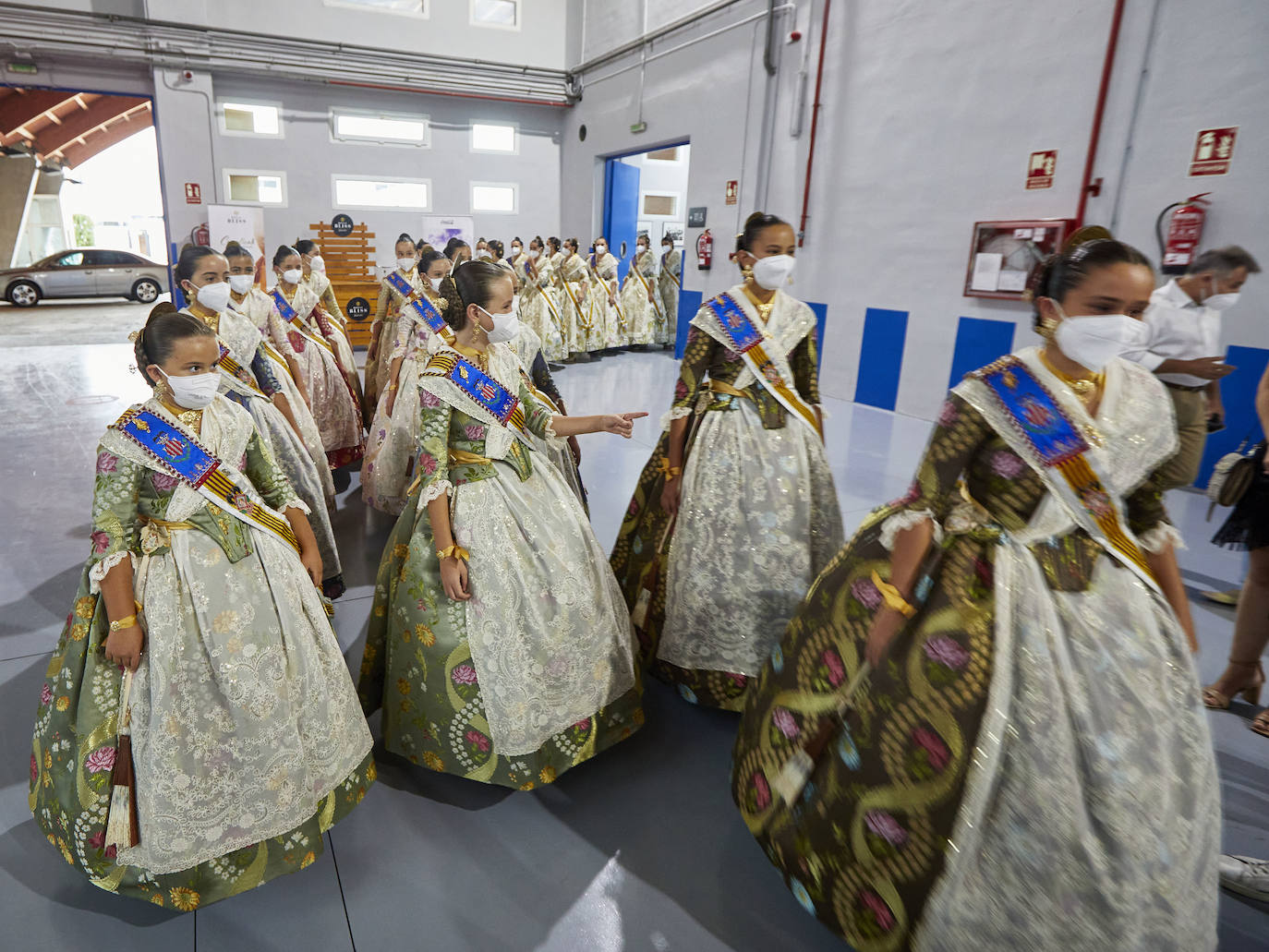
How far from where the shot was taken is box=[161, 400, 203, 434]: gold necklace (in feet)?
5.54

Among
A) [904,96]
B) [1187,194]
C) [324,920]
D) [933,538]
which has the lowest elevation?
[324,920]

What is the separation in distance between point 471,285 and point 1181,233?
4.81 meters

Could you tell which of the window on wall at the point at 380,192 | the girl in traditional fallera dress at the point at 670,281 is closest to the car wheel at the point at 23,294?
the window on wall at the point at 380,192

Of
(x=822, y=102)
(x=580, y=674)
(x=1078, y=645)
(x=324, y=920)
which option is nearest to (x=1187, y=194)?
(x=822, y=102)

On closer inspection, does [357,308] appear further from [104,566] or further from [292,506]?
[104,566]

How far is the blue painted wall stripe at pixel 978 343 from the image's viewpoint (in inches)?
237

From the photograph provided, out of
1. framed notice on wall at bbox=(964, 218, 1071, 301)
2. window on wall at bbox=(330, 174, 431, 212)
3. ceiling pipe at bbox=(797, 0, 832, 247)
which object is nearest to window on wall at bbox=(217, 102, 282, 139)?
window on wall at bbox=(330, 174, 431, 212)

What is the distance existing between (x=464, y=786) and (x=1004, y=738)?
1.47m

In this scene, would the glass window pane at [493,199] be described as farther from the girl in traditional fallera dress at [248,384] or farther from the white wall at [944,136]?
the girl in traditional fallera dress at [248,384]

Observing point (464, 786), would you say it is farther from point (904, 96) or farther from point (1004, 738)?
point (904, 96)

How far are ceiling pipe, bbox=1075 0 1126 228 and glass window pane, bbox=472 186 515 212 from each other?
31.5 ft

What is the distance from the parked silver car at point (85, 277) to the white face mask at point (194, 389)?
16651mm

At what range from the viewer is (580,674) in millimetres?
2051

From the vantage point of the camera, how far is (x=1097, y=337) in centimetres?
138
